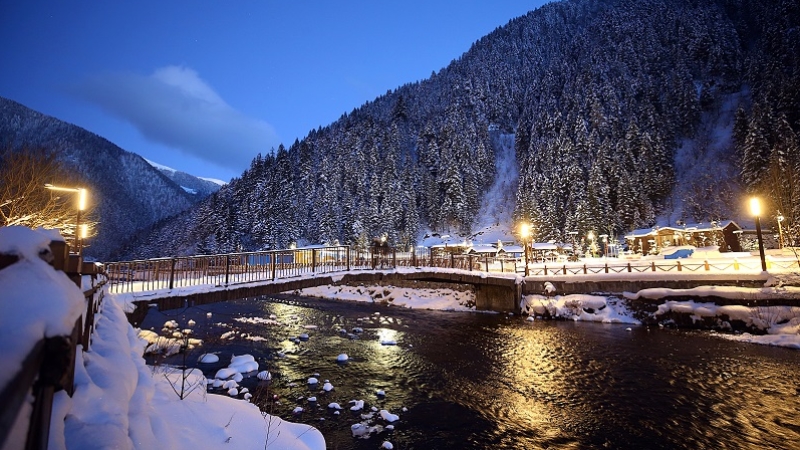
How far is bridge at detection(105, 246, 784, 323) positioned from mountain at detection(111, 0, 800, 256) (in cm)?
3017

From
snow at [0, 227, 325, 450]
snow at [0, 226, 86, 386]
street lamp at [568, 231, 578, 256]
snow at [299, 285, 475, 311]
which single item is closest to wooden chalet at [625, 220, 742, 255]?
street lamp at [568, 231, 578, 256]

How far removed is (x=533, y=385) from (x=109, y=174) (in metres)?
195

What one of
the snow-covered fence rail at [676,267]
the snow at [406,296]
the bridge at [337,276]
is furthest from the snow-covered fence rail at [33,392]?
the snow at [406,296]

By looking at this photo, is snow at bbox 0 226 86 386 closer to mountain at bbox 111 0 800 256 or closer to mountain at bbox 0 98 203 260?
mountain at bbox 111 0 800 256

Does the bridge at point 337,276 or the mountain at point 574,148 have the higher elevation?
the mountain at point 574,148

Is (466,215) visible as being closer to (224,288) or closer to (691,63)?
(224,288)

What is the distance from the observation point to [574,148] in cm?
7744

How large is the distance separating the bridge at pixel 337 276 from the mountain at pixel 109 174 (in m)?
133

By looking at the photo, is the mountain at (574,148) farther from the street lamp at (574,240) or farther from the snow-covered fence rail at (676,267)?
the snow-covered fence rail at (676,267)

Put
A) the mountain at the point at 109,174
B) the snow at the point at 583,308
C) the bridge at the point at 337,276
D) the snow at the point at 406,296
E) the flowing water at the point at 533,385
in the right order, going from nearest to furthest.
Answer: the flowing water at the point at 533,385 → the bridge at the point at 337,276 → the snow at the point at 583,308 → the snow at the point at 406,296 → the mountain at the point at 109,174

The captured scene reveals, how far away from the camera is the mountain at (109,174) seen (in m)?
133

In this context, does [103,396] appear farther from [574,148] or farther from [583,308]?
[574,148]

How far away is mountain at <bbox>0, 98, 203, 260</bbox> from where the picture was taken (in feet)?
438

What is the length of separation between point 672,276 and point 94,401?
94.0 ft
